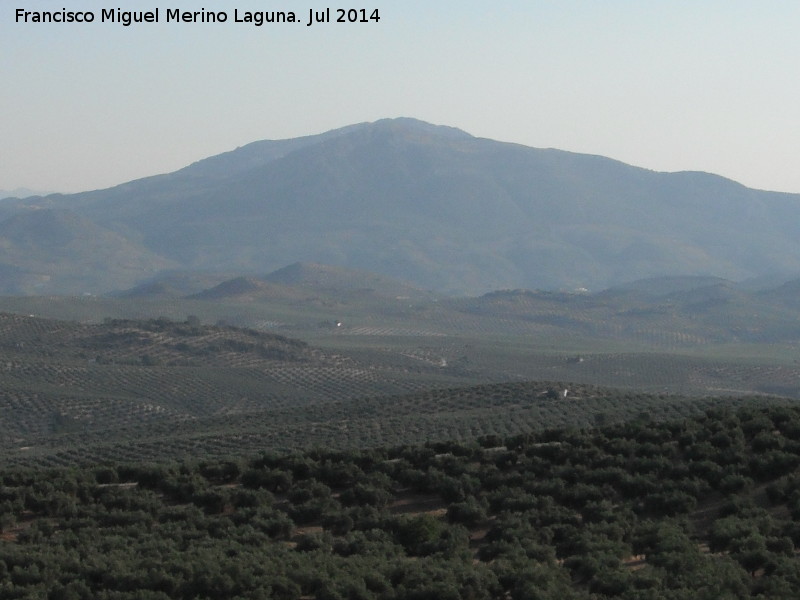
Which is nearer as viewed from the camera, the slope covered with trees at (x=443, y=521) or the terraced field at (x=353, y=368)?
the slope covered with trees at (x=443, y=521)

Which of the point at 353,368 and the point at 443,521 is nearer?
the point at 443,521

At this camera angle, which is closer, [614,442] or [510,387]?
[614,442]

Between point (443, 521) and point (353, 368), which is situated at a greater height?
point (443, 521)

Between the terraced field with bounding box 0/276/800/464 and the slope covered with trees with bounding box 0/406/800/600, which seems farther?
the terraced field with bounding box 0/276/800/464

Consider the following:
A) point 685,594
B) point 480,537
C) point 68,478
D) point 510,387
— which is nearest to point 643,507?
point 480,537

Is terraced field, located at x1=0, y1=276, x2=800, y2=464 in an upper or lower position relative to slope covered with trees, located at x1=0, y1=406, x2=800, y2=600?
lower

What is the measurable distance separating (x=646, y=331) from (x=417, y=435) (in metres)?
111

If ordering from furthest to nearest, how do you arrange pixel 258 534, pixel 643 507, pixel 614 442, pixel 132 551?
pixel 614 442, pixel 643 507, pixel 258 534, pixel 132 551

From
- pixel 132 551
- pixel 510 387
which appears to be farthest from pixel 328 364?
pixel 132 551

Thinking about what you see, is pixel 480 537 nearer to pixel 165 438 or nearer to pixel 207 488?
pixel 207 488

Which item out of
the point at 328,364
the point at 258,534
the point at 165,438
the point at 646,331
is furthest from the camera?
the point at 646,331

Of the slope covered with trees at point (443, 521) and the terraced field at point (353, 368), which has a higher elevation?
the slope covered with trees at point (443, 521)

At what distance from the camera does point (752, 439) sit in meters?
24.9

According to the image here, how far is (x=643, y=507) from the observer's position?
2192 centimetres
